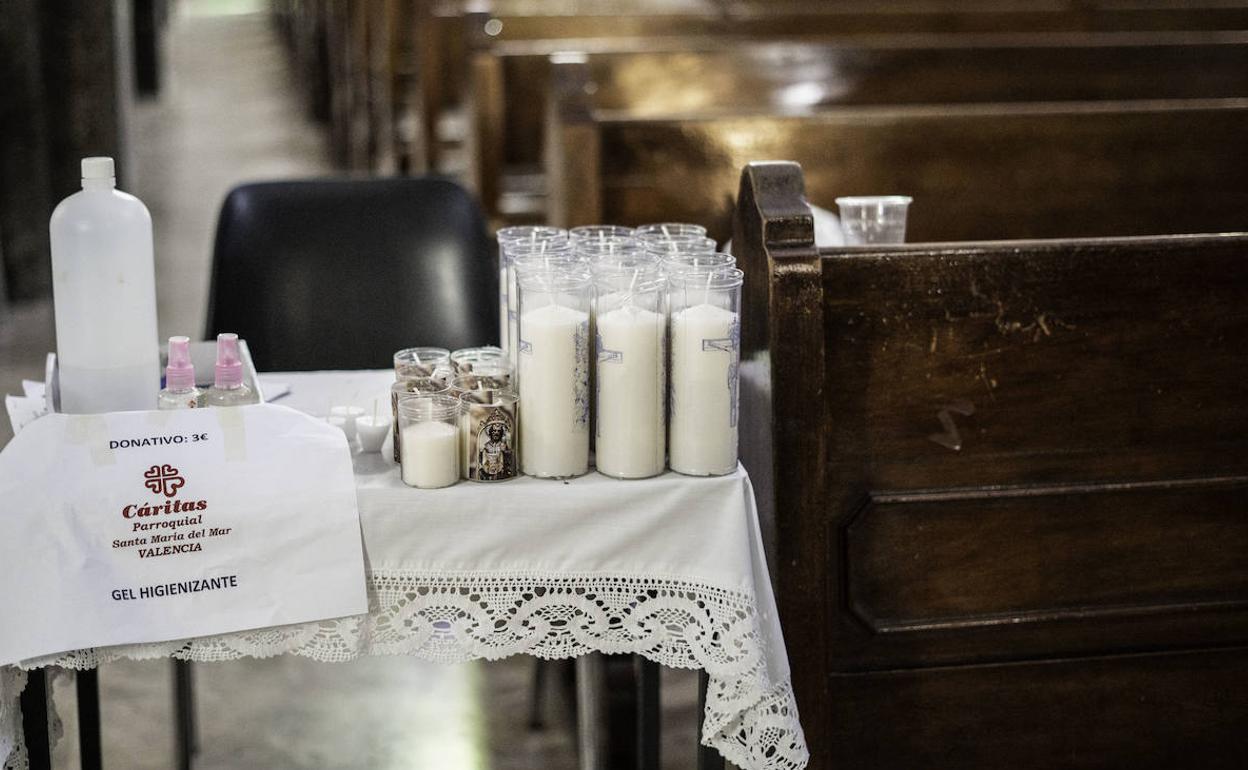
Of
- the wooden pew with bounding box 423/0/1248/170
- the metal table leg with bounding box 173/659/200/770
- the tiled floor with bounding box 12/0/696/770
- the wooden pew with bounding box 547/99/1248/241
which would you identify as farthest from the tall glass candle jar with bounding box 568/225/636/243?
the wooden pew with bounding box 423/0/1248/170

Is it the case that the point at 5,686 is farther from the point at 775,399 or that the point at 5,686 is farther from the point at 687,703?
the point at 687,703

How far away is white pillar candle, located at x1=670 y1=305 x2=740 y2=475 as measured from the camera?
5.06 ft

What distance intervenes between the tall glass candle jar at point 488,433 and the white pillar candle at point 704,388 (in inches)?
7.2

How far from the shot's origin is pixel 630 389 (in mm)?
1552

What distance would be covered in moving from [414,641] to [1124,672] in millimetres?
1018

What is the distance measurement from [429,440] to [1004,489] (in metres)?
0.79

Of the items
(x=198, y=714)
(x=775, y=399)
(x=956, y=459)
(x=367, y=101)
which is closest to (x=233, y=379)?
(x=775, y=399)

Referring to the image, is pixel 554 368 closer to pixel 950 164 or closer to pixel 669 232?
pixel 669 232

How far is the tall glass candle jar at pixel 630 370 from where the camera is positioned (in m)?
1.55

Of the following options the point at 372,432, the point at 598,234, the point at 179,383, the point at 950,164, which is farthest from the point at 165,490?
the point at 950,164

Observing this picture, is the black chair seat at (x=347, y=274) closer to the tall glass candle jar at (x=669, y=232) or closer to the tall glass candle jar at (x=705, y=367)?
the tall glass candle jar at (x=669, y=232)

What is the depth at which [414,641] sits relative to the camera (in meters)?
1.57

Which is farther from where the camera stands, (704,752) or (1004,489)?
(1004,489)

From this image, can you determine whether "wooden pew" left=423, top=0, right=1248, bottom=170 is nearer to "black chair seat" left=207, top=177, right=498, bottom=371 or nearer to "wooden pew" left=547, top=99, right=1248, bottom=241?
"wooden pew" left=547, top=99, right=1248, bottom=241
